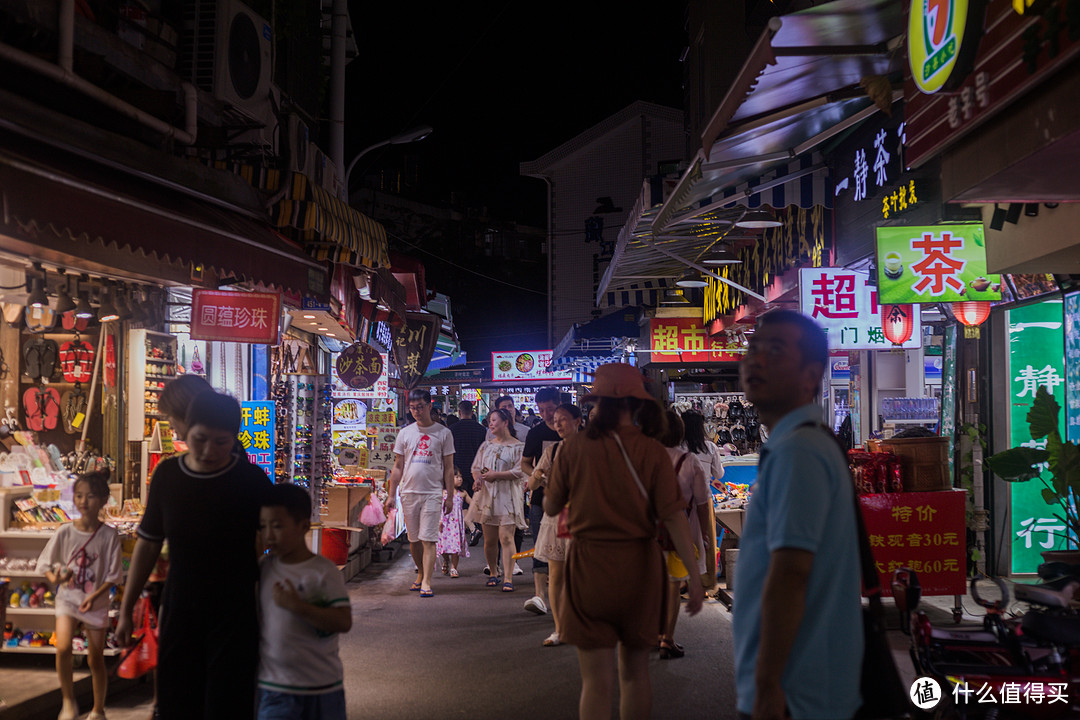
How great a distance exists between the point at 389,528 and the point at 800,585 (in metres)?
11.9

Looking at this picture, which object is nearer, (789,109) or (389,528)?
(789,109)

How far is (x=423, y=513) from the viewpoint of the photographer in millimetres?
10898

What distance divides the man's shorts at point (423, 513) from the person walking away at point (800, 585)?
27.7 ft

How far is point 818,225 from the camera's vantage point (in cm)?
1201

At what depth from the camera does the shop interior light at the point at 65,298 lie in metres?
8.05

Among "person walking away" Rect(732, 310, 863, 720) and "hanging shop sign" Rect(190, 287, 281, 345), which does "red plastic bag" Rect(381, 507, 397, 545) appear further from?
"person walking away" Rect(732, 310, 863, 720)

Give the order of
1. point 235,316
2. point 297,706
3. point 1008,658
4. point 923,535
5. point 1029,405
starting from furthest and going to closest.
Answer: point 1029,405
point 235,316
point 923,535
point 1008,658
point 297,706

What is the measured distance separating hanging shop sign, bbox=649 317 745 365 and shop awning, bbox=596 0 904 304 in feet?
23.3

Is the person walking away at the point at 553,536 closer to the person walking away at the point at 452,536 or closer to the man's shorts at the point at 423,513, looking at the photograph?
the man's shorts at the point at 423,513

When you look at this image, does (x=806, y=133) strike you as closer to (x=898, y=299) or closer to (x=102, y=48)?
(x=898, y=299)

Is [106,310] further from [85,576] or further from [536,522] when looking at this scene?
[536,522]

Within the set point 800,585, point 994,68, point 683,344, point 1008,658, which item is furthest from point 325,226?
point 683,344

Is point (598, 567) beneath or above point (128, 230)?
beneath

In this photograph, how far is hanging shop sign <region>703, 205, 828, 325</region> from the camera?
12070 mm
